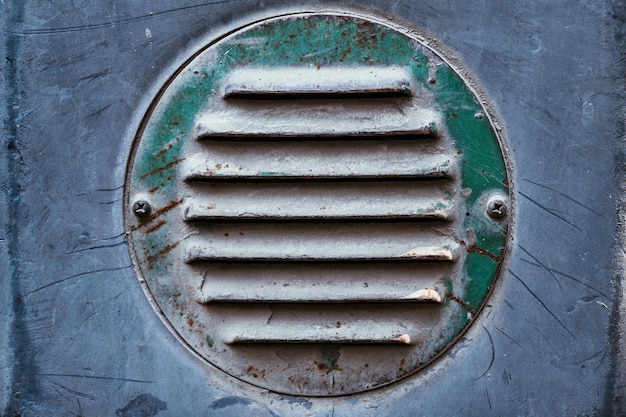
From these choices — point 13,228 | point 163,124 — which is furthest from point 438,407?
point 13,228

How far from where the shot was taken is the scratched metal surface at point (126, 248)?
1.27m

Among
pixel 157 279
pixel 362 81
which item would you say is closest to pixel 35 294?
pixel 157 279

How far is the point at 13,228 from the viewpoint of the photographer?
133 centimetres

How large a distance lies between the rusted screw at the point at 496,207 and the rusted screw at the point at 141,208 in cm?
62

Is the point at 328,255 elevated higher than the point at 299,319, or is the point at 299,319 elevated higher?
the point at 328,255

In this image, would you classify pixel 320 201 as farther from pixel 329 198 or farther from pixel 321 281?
pixel 321 281

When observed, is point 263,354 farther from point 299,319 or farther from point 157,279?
point 157,279

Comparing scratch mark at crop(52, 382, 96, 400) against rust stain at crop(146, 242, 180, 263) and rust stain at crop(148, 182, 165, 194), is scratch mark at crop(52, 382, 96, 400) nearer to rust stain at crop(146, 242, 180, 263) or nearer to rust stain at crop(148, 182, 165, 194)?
rust stain at crop(146, 242, 180, 263)

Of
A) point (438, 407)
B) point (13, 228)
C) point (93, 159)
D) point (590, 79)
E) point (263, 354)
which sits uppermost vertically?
point (590, 79)

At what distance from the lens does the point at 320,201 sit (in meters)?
1.28

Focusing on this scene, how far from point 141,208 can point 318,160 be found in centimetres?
34

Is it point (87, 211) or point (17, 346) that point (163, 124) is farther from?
point (17, 346)

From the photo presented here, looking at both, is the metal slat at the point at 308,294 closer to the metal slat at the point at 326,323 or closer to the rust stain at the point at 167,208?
the metal slat at the point at 326,323

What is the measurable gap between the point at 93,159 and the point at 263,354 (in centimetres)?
48
